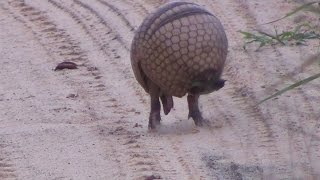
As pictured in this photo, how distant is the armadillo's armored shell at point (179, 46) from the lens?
7.76m

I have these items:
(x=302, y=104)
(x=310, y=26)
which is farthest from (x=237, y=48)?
(x=302, y=104)

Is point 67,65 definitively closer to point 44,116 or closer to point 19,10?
point 44,116

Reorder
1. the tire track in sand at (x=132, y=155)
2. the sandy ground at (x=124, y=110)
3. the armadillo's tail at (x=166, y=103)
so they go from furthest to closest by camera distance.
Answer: the armadillo's tail at (x=166, y=103) → the sandy ground at (x=124, y=110) → the tire track in sand at (x=132, y=155)

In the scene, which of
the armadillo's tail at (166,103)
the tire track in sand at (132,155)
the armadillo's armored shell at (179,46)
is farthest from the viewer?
the armadillo's tail at (166,103)

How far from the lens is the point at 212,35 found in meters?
7.84

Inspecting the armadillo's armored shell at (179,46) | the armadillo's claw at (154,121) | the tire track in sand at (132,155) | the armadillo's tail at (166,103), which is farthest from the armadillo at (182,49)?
the tire track in sand at (132,155)

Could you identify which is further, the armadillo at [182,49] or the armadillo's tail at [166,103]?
the armadillo's tail at [166,103]

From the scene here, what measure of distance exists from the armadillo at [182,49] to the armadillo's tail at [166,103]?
169mm

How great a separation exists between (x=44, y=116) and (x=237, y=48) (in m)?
2.64

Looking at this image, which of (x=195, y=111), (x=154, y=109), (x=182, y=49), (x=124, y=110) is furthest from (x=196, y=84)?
(x=124, y=110)

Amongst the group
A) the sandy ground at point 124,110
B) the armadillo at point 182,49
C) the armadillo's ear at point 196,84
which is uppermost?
the armadillo at point 182,49

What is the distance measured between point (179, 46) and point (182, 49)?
3cm

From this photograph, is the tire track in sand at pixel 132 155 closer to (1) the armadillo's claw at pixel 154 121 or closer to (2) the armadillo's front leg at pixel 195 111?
(1) the armadillo's claw at pixel 154 121

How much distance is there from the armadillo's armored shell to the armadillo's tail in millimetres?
218
